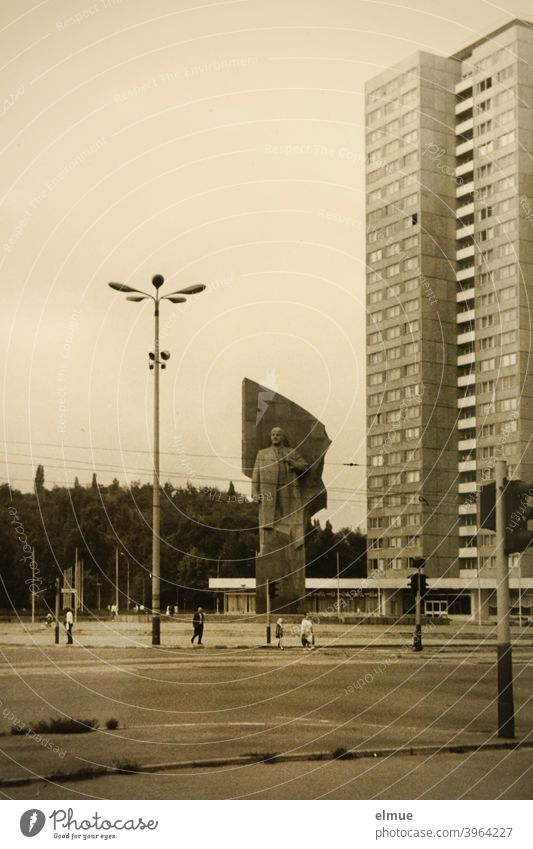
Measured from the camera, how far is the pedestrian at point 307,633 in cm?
1619

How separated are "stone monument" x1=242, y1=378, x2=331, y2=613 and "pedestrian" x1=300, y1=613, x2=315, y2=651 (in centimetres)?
80

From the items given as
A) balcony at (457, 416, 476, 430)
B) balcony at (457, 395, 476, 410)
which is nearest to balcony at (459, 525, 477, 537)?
balcony at (457, 416, 476, 430)

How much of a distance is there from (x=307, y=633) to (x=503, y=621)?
25.3ft

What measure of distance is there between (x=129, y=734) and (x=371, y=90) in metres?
6.81

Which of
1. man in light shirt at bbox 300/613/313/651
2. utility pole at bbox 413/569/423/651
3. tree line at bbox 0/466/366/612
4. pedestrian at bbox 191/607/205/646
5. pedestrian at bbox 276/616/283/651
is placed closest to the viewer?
tree line at bbox 0/466/366/612

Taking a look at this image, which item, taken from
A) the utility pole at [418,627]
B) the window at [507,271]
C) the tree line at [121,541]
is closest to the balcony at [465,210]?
the window at [507,271]

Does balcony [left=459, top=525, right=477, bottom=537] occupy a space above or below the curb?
above

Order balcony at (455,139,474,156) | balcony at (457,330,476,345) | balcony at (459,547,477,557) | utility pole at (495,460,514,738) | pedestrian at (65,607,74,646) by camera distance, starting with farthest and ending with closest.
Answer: balcony at (459,547,477,557) → pedestrian at (65,607,74,646) → balcony at (457,330,476,345) → balcony at (455,139,474,156) → utility pole at (495,460,514,738)

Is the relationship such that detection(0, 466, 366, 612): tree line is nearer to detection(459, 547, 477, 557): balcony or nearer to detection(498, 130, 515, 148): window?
detection(459, 547, 477, 557): balcony

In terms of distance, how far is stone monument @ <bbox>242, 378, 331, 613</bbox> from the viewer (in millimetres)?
12688

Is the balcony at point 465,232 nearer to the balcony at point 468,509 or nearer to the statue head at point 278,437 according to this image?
the balcony at point 468,509

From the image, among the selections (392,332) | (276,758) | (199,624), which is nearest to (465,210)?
Answer: (392,332)
